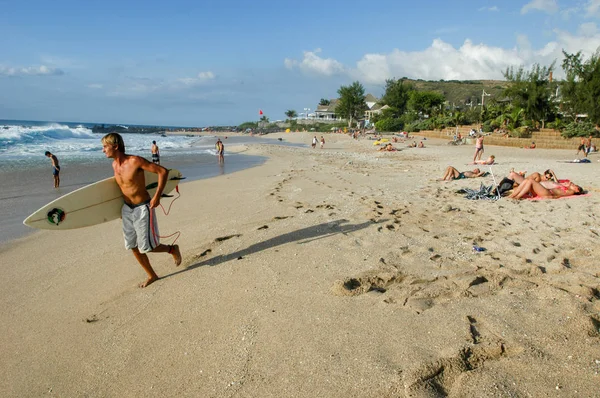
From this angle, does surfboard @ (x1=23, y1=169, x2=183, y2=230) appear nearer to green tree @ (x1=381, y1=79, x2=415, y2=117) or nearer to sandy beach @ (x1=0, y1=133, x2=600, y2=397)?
sandy beach @ (x1=0, y1=133, x2=600, y2=397)

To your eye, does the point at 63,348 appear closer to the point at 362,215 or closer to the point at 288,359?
the point at 288,359

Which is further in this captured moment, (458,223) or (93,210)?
(458,223)

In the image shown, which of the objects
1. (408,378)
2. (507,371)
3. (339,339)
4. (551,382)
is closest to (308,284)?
(339,339)

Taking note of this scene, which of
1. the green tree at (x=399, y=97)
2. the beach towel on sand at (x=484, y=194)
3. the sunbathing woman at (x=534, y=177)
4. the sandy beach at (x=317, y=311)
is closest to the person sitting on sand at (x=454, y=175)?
the sunbathing woman at (x=534, y=177)

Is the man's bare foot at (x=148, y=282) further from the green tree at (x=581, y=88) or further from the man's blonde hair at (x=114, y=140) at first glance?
the green tree at (x=581, y=88)

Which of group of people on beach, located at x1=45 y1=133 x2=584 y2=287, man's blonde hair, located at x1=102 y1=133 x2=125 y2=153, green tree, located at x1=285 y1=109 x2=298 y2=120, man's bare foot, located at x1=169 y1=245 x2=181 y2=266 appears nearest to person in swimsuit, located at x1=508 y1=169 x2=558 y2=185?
man's bare foot, located at x1=169 y1=245 x2=181 y2=266

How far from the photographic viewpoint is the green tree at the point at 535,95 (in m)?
26.8

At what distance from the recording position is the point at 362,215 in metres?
6.39

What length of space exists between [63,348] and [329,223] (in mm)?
3910

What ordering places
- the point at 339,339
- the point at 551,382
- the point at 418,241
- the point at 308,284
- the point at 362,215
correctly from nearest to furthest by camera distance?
the point at 551,382, the point at 339,339, the point at 308,284, the point at 418,241, the point at 362,215

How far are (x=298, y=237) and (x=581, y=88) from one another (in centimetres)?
2734

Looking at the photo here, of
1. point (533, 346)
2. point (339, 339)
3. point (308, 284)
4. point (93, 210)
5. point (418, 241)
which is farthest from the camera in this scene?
point (418, 241)

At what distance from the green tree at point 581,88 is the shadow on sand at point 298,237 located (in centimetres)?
2505

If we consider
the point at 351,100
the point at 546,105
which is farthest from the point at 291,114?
the point at 546,105
